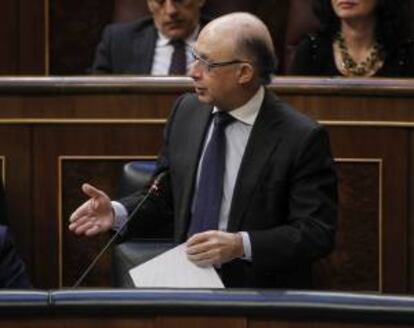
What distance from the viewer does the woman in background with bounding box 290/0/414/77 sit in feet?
7.90

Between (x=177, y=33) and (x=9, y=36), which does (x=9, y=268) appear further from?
(x=9, y=36)

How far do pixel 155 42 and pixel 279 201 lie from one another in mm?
893

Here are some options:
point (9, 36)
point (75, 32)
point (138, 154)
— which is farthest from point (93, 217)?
point (75, 32)

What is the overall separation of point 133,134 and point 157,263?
0.71 meters

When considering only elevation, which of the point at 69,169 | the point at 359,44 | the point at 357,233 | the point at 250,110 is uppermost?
the point at 359,44

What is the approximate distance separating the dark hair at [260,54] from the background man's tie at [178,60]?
2.46 ft

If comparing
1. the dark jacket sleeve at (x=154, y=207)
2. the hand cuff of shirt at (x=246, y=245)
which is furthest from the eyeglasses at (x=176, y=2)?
the hand cuff of shirt at (x=246, y=245)

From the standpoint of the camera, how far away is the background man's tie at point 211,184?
1.71 meters

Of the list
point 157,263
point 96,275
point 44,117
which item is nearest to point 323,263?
point 96,275

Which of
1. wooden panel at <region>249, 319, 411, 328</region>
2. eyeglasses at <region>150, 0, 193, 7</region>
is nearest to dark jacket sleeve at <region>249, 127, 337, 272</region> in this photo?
wooden panel at <region>249, 319, 411, 328</region>

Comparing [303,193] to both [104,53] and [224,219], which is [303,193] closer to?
[224,219]

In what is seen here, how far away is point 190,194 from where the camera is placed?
173 centimetres

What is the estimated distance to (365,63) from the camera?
2.41 m

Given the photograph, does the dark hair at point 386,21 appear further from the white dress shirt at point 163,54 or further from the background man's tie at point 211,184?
the background man's tie at point 211,184
